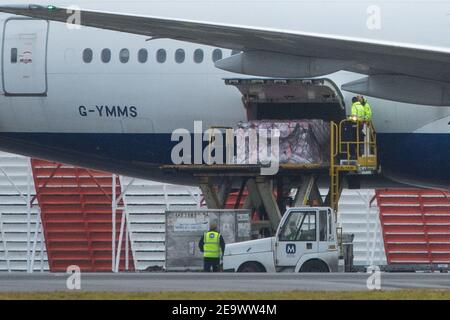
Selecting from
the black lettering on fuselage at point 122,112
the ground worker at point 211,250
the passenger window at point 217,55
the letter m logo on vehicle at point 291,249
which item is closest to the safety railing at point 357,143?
the letter m logo on vehicle at point 291,249

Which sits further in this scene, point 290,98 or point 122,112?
point 122,112

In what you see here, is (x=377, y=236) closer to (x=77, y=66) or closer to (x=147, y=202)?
(x=147, y=202)

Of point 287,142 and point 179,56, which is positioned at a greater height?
point 179,56

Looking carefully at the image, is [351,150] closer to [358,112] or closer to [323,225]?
[358,112]

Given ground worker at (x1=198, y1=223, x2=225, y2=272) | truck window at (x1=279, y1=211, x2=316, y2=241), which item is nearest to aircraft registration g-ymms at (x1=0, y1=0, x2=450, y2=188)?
truck window at (x1=279, y1=211, x2=316, y2=241)

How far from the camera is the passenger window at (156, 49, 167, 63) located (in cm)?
2767

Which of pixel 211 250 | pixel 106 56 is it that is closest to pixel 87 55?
pixel 106 56

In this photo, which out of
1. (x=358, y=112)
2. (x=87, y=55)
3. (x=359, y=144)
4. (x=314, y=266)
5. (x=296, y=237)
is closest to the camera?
(x=314, y=266)

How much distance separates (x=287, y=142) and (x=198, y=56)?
2.48 m

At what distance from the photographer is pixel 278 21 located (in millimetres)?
27031

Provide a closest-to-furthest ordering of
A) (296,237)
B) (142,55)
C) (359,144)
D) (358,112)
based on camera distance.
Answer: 1. (296,237)
2. (358,112)
3. (359,144)
4. (142,55)

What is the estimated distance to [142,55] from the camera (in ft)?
90.9

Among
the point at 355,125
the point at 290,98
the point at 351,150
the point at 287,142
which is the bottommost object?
the point at 351,150

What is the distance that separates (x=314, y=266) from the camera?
1019 inches
